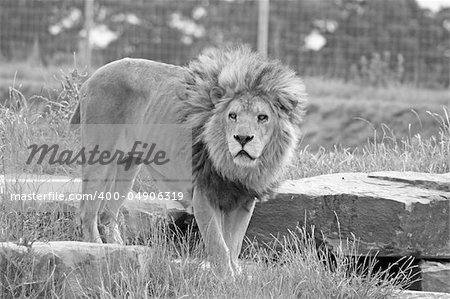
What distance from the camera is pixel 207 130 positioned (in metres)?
4.78

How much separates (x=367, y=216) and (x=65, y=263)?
1731mm

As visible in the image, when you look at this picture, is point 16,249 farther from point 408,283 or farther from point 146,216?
point 408,283

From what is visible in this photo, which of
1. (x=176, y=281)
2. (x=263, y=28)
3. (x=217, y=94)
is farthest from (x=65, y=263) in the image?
(x=263, y=28)

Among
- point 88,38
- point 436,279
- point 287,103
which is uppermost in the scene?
point 287,103

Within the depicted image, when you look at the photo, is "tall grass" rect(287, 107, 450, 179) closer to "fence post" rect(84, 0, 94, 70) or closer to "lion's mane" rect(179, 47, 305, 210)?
"lion's mane" rect(179, 47, 305, 210)

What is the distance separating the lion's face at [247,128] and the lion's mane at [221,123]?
0.20 feet

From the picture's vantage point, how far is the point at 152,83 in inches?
202

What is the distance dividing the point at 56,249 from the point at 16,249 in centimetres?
19

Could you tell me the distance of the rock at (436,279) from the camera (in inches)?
204

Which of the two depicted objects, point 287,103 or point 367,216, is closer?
point 287,103

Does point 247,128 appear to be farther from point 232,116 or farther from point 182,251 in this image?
point 182,251

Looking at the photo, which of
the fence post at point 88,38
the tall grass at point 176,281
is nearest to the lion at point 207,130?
the tall grass at point 176,281

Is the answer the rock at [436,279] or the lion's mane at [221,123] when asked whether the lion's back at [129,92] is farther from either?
the rock at [436,279]

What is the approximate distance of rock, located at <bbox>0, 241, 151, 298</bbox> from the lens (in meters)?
4.41
